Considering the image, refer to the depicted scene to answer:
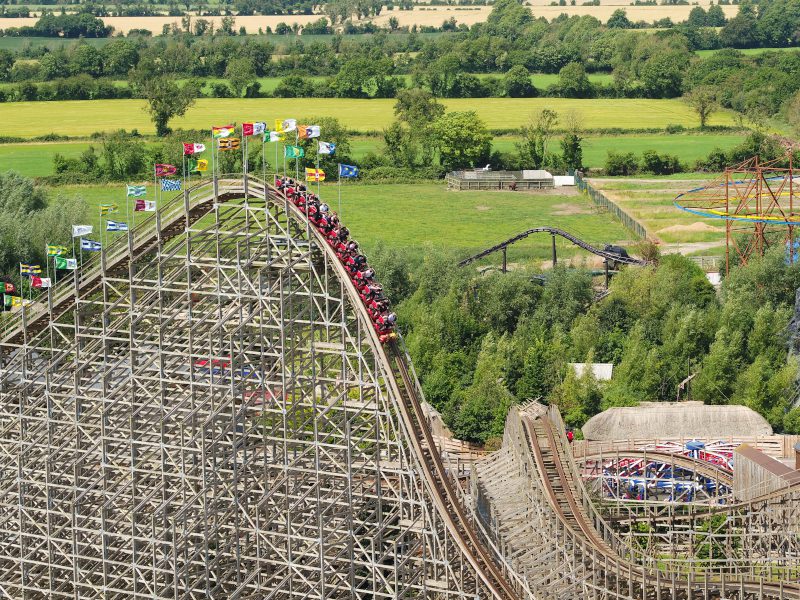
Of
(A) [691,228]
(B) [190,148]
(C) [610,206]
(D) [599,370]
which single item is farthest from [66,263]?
(C) [610,206]

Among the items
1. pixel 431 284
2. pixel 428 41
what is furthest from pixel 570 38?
pixel 431 284

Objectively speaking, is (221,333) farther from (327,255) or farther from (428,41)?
(428,41)

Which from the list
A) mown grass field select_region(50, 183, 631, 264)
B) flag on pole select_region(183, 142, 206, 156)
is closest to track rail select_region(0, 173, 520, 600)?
flag on pole select_region(183, 142, 206, 156)

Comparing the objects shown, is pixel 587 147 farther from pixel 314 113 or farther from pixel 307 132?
pixel 307 132

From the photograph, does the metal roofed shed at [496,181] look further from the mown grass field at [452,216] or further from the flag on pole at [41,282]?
the flag on pole at [41,282]

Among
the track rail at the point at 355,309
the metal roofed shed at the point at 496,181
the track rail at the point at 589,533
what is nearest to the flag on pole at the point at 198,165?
the track rail at the point at 355,309

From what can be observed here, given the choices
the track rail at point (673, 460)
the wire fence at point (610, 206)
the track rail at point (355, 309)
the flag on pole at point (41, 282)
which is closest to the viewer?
the track rail at point (355, 309)

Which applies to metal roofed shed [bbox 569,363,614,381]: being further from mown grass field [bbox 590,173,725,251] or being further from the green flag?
mown grass field [bbox 590,173,725,251]
